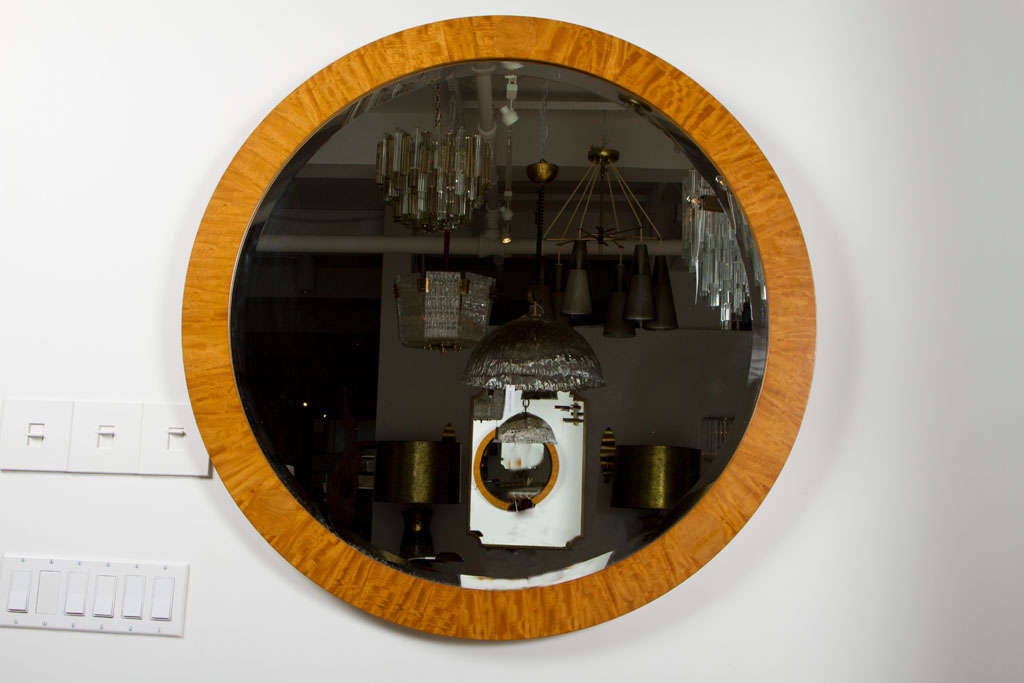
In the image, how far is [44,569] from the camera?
1175mm

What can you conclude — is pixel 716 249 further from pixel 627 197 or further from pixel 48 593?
pixel 48 593

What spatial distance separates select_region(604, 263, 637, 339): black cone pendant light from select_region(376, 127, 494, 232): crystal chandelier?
0.77 ft

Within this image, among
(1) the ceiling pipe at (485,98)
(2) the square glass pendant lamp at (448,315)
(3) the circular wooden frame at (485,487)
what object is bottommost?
(3) the circular wooden frame at (485,487)

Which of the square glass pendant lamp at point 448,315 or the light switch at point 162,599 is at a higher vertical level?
the square glass pendant lamp at point 448,315

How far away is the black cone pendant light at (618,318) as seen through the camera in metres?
1.12

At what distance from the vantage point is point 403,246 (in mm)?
1135

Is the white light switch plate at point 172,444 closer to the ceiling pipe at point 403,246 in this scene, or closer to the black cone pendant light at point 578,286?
the ceiling pipe at point 403,246

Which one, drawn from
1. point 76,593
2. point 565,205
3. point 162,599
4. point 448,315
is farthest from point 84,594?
point 565,205

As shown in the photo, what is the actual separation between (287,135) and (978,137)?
1.03 meters

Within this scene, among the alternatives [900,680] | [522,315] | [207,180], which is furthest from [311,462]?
[900,680]

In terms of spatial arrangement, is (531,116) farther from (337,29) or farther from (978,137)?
(978,137)

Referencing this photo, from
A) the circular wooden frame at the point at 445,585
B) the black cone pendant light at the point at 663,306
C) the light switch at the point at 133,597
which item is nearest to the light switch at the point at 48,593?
the light switch at the point at 133,597

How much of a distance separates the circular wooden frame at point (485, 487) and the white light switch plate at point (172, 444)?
0.41 metres

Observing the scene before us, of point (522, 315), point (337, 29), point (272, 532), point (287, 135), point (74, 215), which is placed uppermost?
point (337, 29)
